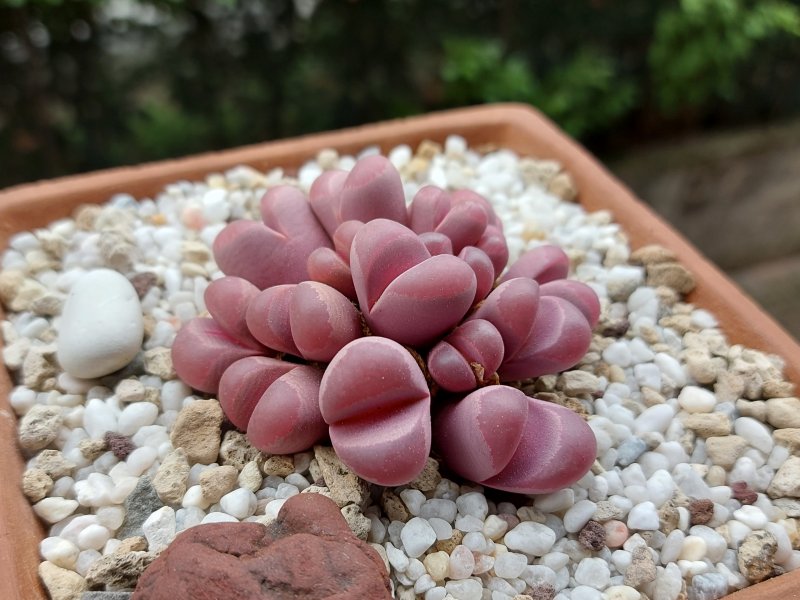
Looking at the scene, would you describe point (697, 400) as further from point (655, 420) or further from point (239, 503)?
point (239, 503)

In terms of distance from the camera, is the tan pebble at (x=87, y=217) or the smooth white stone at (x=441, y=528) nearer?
the smooth white stone at (x=441, y=528)

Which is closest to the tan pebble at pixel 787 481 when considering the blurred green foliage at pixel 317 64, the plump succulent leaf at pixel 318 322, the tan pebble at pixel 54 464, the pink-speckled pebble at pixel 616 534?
the pink-speckled pebble at pixel 616 534

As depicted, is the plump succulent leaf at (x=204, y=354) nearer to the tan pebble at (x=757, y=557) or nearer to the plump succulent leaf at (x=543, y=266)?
the plump succulent leaf at (x=543, y=266)

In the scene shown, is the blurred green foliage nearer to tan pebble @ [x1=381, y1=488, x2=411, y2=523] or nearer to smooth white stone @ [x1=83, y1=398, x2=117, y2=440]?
smooth white stone @ [x1=83, y1=398, x2=117, y2=440]

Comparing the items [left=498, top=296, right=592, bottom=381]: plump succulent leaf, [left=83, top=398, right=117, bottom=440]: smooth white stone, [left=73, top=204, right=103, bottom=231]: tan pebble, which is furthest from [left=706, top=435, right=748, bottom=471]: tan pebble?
[left=73, top=204, right=103, bottom=231]: tan pebble

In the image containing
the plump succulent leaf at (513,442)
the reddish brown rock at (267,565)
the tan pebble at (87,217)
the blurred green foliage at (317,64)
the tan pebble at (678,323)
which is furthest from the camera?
the blurred green foliage at (317,64)

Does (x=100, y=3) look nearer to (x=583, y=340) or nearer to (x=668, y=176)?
(x=583, y=340)

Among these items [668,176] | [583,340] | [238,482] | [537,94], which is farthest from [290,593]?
[668,176]
